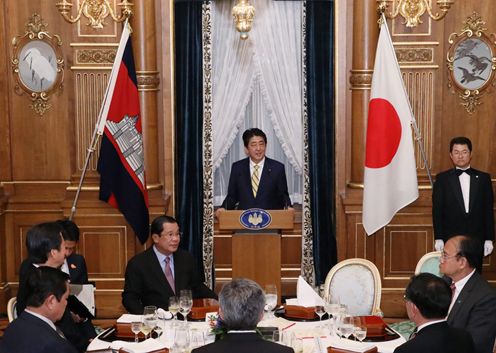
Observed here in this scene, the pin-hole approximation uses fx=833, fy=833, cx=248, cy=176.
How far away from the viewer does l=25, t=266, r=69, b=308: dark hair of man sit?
13.4 ft

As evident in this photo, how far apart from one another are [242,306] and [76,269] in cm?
261

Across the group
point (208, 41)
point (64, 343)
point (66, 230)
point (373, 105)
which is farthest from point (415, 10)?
point (64, 343)

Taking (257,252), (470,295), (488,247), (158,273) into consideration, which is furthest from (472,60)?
(158,273)

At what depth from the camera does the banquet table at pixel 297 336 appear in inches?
180

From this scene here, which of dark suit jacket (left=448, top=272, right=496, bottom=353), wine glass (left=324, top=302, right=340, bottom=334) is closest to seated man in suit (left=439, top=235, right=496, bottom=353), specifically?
dark suit jacket (left=448, top=272, right=496, bottom=353)

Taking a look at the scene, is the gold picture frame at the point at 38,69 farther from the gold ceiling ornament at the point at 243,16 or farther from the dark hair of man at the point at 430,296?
the dark hair of man at the point at 430,296

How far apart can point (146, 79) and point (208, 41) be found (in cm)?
86

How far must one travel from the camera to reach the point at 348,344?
454 cm

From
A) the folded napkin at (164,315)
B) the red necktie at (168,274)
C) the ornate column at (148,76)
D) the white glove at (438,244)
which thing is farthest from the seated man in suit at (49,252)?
the white glove at (438,244)

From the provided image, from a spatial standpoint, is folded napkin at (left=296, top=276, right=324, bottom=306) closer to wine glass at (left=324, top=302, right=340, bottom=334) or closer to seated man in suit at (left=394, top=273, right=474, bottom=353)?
wine glass at (left=324, top=302, right=340, bottom=334)

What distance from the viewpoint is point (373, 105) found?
24.6 feet

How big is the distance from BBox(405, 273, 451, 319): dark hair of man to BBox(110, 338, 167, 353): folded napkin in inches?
55.6

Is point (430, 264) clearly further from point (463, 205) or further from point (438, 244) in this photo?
point (463, 205)

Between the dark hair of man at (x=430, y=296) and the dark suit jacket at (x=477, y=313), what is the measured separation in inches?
29.0
